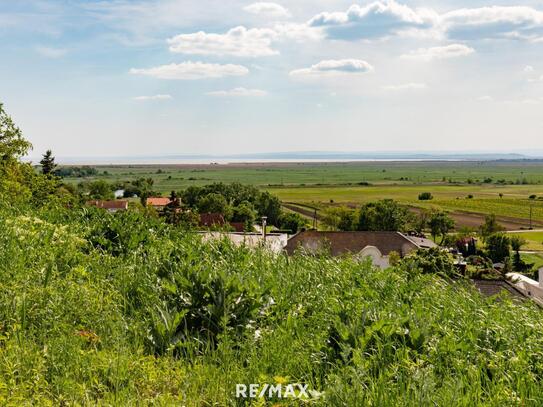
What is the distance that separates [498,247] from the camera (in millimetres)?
62031

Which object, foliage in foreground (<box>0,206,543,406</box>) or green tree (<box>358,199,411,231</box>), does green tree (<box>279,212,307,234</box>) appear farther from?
foliage in foreground (<box>0,206,543,406</box>)

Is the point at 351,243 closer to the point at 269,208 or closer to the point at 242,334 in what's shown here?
the point at 242,334

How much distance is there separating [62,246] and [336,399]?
14.0 ft

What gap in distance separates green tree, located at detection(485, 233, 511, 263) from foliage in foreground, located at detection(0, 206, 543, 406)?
59.2 meters

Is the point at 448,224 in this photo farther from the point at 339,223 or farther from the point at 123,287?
the point at 123,287

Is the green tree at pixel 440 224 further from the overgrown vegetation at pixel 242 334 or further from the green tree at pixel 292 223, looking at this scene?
the overgrown vegetation at pixel 242 334

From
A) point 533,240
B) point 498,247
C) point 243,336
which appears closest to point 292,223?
point 498,247

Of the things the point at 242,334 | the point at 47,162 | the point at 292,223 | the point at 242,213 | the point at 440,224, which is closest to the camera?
the point at 242,334

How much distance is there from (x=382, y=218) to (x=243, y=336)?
6898cm

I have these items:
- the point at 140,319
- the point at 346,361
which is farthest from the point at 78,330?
the point at 346,361

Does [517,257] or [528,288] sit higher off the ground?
[528,288]

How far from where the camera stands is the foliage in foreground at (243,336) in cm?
349

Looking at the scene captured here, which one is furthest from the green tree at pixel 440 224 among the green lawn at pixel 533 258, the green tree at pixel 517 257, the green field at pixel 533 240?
the green lawn at pixel 533 258

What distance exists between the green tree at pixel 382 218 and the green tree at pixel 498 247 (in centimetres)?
1217
